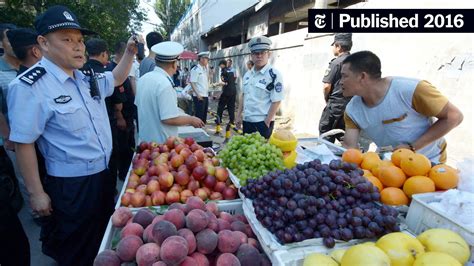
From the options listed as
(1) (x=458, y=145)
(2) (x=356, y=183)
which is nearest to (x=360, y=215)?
(2) (x=356, y=183)

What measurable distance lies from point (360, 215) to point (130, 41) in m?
2.36

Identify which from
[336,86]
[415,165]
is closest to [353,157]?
[415,165]

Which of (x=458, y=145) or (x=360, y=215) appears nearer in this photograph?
(x=360, y=215)

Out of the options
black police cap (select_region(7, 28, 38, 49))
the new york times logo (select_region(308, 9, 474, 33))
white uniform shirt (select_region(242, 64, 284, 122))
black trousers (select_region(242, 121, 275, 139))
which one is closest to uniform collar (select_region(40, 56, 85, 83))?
black police cap (select_region(7, 28, 38, 49))

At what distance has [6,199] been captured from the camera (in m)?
2.09

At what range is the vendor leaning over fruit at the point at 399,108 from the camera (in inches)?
91.1

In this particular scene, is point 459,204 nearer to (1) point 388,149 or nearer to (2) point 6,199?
(1) point 388,149

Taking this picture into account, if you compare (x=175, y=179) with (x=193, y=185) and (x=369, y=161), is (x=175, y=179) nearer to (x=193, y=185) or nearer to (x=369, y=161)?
(x=193, y=185)

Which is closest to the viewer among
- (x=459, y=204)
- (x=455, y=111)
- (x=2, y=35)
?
(x=459, y=204)

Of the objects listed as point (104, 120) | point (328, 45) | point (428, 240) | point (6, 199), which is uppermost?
point (328, 45)

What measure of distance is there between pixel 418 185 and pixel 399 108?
3.30 feet

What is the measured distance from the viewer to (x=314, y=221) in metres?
1.38

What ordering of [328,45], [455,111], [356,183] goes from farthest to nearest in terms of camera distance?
[328,45], [455,111], [356,183]

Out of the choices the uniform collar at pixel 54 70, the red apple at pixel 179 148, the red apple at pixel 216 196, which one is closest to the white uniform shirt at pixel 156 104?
the red apple at pixel 179 148
